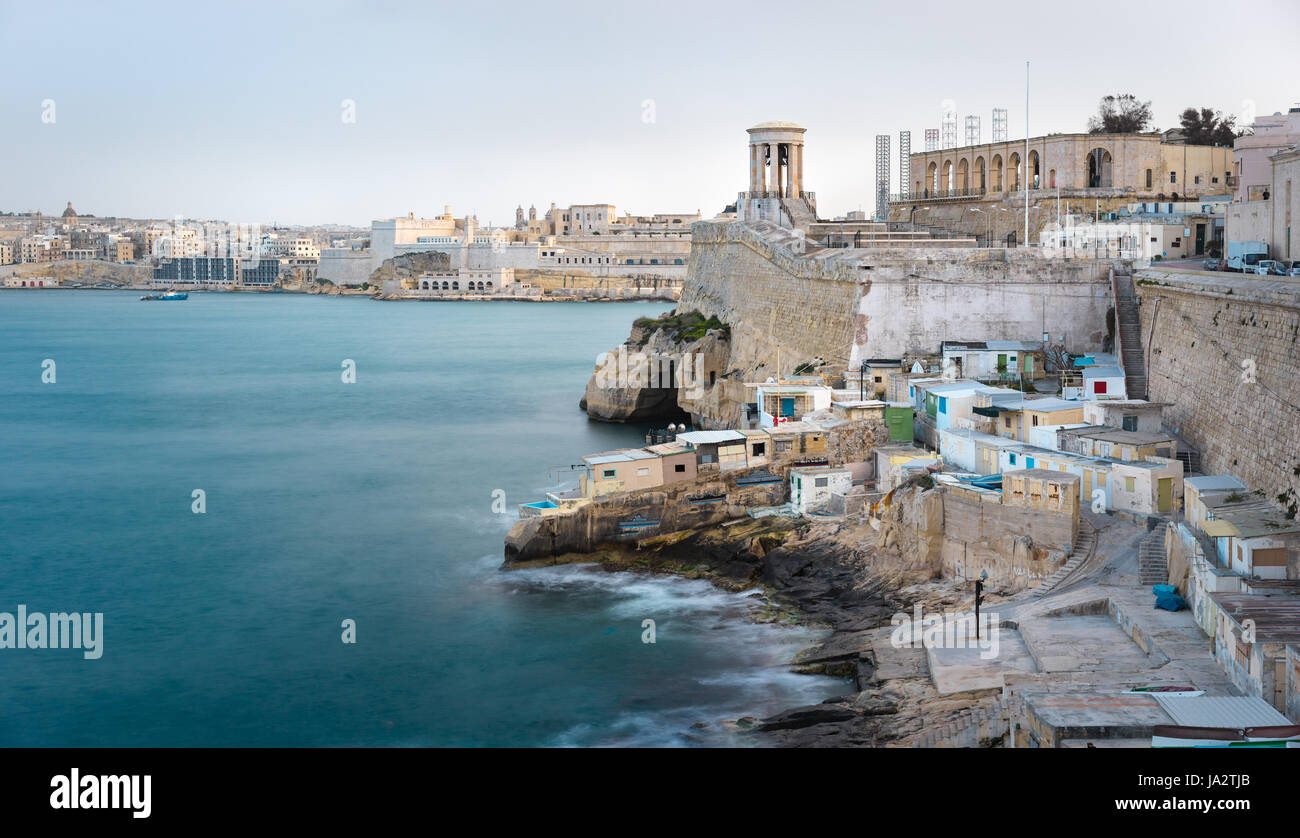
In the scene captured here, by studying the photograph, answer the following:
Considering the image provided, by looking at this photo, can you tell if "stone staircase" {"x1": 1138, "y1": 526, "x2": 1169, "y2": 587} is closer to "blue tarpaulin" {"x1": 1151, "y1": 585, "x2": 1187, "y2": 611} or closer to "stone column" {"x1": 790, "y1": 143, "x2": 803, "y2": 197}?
"blue tarpaulin" {"x1": 1151, "y1": 585, "x2": 1187, "y2": 611}

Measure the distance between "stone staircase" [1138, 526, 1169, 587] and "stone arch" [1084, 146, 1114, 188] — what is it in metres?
11.9

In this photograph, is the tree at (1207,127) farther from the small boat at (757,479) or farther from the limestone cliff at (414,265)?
Answer: the limestone cliff at (414,265)

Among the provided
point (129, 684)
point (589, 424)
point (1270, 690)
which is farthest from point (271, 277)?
point (1270, 690)

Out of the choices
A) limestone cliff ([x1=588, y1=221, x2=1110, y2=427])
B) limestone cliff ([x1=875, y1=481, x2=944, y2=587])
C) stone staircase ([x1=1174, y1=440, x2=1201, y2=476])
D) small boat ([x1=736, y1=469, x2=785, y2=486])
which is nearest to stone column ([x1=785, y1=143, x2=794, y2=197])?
limestone cliff ([x1=588, y1=221, x2=1110, y2=427])

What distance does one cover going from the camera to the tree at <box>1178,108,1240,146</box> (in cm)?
2267

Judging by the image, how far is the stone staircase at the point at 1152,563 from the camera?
800 centimetres

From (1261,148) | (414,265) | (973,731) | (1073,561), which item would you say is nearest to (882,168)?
(1261,148)

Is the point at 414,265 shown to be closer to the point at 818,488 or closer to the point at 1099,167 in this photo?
the point at 1099,167

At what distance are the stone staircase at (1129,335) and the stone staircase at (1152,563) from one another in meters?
4.76

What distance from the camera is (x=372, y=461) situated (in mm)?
18500

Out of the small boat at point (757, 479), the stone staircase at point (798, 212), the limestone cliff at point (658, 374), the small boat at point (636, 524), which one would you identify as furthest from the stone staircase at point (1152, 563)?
the stone staircase at point (798, 212)

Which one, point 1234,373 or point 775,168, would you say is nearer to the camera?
point 1234,373

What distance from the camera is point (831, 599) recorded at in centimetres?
976

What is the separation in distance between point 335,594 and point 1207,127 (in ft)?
63.9
